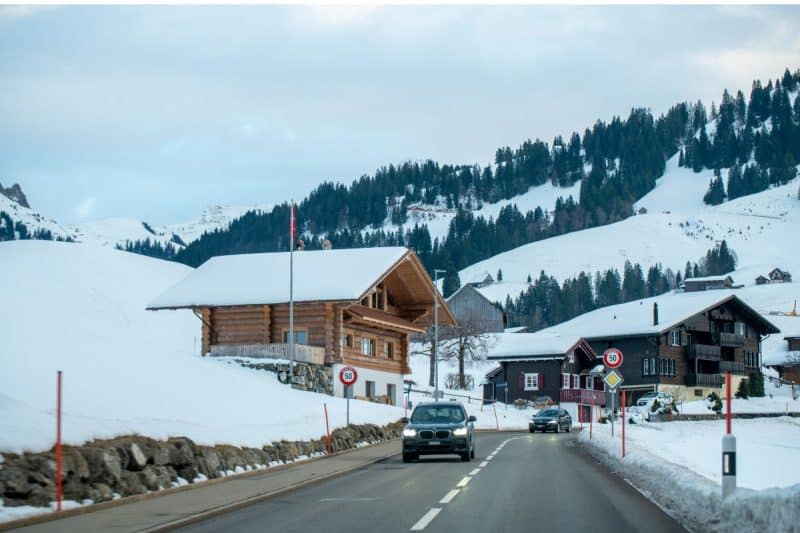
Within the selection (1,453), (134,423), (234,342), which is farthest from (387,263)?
(1,453)

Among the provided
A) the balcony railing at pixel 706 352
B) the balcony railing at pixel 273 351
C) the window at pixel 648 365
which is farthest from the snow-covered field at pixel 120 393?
the balcony railing at pixel 706 352

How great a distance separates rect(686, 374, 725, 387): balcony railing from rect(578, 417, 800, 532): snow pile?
124 feet

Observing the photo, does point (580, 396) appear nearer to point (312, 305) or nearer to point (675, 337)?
point (675, 337)

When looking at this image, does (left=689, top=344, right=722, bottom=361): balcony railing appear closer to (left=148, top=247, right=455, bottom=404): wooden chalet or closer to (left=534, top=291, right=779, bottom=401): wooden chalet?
(left=534, top=291, right=779, bottom=401): wooden chalet

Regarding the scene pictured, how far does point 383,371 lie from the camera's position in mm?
63656

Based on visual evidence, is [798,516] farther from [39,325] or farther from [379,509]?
[39,325]

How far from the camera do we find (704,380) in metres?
103

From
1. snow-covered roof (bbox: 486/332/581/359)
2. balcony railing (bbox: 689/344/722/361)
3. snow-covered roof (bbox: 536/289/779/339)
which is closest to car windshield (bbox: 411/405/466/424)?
snow-covered roof (bbox: 486/332/581/359)

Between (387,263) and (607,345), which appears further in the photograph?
(607,345)

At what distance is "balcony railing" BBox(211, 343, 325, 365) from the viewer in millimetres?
50938

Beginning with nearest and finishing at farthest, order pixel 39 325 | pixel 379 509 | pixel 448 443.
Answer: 1. pixel 379 509
2. pixel 448 443
3. pixel 39 325

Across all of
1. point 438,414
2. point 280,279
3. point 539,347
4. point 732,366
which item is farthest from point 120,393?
point 732,366

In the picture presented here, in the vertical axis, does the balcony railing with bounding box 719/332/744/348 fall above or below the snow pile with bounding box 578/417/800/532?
above

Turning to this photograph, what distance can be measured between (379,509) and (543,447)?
23.0m
